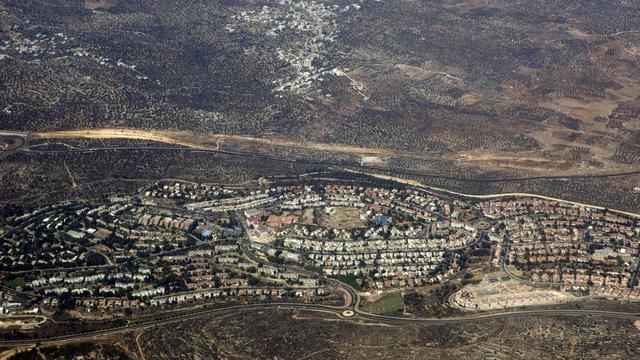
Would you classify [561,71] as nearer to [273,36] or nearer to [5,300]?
[273,36]

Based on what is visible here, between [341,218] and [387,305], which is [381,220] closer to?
[341,218]

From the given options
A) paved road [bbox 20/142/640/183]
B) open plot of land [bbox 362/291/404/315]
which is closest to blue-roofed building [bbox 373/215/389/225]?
paved road [bbox 20/142/640/183]

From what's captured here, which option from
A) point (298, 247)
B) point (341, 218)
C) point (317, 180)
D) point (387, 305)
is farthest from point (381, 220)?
point (387, 305)

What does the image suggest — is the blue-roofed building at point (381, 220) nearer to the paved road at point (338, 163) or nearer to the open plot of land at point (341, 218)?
the open plot of land at point (341, 218)

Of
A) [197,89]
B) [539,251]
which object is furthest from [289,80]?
[539,251]

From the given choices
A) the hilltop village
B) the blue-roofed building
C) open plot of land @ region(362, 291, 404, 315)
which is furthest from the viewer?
the blue-roofed building

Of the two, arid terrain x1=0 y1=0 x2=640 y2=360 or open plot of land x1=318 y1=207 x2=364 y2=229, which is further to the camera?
open plot of land x1=318 y1=207 x2=364 y2=229

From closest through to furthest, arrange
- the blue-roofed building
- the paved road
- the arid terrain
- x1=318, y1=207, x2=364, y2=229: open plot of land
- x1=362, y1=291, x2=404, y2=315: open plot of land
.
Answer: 1. the arid terrain
2. x1=362, y1=291, x2=404, y2=315: open plot of land
3. x1=318, y1=207, x2=364, y2=229: open plot of land
4. the blue-roofed building
5. the paved road

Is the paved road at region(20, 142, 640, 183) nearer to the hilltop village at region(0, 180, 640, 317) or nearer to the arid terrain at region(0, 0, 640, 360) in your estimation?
the arid terrain at region(0, 0, 640, 360)
